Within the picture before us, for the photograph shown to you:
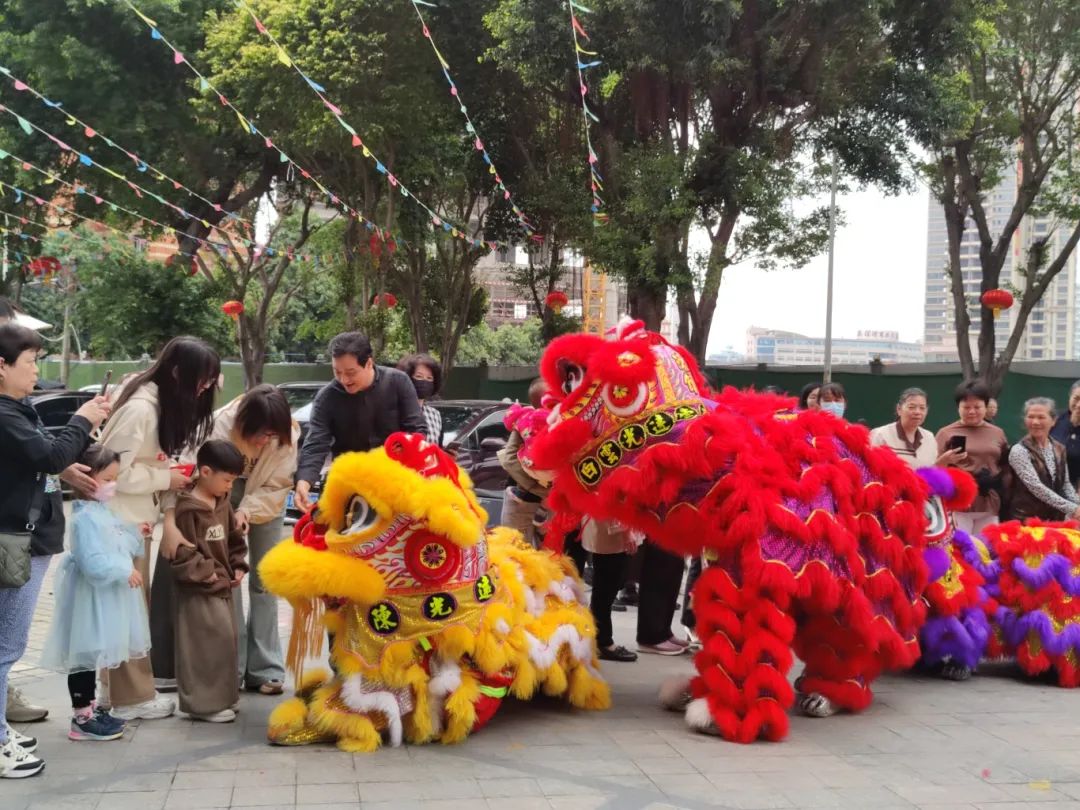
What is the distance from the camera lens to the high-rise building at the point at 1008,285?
2228 cm

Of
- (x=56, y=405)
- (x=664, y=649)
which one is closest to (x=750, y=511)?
(x=664, y=649)

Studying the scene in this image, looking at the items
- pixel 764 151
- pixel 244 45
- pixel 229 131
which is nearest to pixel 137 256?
pixel 229 131

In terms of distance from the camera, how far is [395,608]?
14.5ft

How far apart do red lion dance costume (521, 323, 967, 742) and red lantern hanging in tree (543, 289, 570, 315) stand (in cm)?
1576

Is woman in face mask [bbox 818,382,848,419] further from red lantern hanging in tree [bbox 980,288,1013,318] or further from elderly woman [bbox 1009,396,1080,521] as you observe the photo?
red lantern hanging in tree [bbox 980,288,1013,318]

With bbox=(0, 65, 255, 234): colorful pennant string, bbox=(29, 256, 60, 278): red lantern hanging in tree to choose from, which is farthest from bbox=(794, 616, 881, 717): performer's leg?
bbox=(29, 256, 60, 278): red lantern hanging in tree

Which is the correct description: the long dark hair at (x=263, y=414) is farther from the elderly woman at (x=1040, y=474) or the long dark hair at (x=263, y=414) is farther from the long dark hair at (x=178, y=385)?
the elderly woman at (x=1040, y=474)

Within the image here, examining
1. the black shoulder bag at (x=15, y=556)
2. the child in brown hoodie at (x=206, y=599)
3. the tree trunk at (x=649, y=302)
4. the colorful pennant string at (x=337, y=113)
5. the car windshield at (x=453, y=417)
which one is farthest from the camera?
the tree trunk at (x=649, y=302)

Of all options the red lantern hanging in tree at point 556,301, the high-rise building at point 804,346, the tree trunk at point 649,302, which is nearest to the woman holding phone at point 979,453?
the tree trunk at point 649,302

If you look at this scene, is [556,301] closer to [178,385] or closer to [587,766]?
[178,385]

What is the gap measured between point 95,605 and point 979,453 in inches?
198

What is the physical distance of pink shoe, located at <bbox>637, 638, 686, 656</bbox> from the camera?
6.32m

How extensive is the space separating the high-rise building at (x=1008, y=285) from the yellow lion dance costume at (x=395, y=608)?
16430 mm

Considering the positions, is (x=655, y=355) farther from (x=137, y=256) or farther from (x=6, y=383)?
(x=137, y=256)
